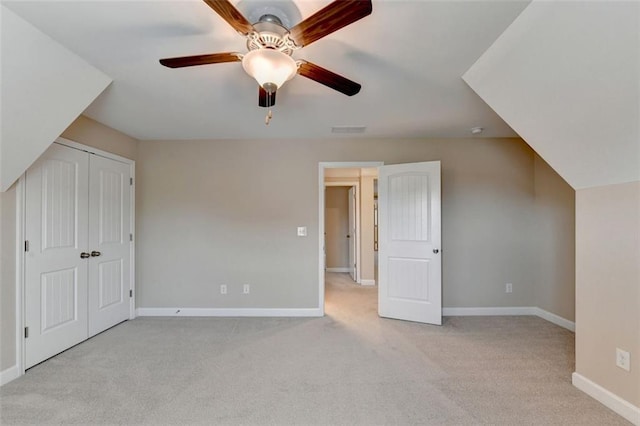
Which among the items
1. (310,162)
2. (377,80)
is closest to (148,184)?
(310,162)

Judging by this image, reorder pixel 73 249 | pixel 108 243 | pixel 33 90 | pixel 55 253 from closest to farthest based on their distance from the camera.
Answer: pixel 33 90, pixel 55 253, pixel 73 249, pixel 108 243

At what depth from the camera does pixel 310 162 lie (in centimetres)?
387

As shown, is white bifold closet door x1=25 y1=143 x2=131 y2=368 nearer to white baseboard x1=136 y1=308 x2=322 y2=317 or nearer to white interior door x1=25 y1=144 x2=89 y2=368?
white interior door x1=25 y1=144 x2=89 y2=368

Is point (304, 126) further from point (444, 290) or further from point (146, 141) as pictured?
point (444, 290)

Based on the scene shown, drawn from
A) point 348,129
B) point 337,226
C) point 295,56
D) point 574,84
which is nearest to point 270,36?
point 295,56

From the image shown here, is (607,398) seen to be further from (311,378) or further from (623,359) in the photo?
(311,378)

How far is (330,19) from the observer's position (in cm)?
124

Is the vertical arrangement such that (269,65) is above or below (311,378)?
above

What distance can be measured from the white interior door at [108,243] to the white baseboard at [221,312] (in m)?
0.30

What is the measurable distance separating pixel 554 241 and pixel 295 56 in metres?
3.76

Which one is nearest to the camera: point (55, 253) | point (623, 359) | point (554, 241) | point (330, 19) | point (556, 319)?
point (330, 19)

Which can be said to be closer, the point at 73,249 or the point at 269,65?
the point at 269,65

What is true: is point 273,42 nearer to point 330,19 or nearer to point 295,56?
point 330,19

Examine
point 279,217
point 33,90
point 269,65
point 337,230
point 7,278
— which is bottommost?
point 7,278
